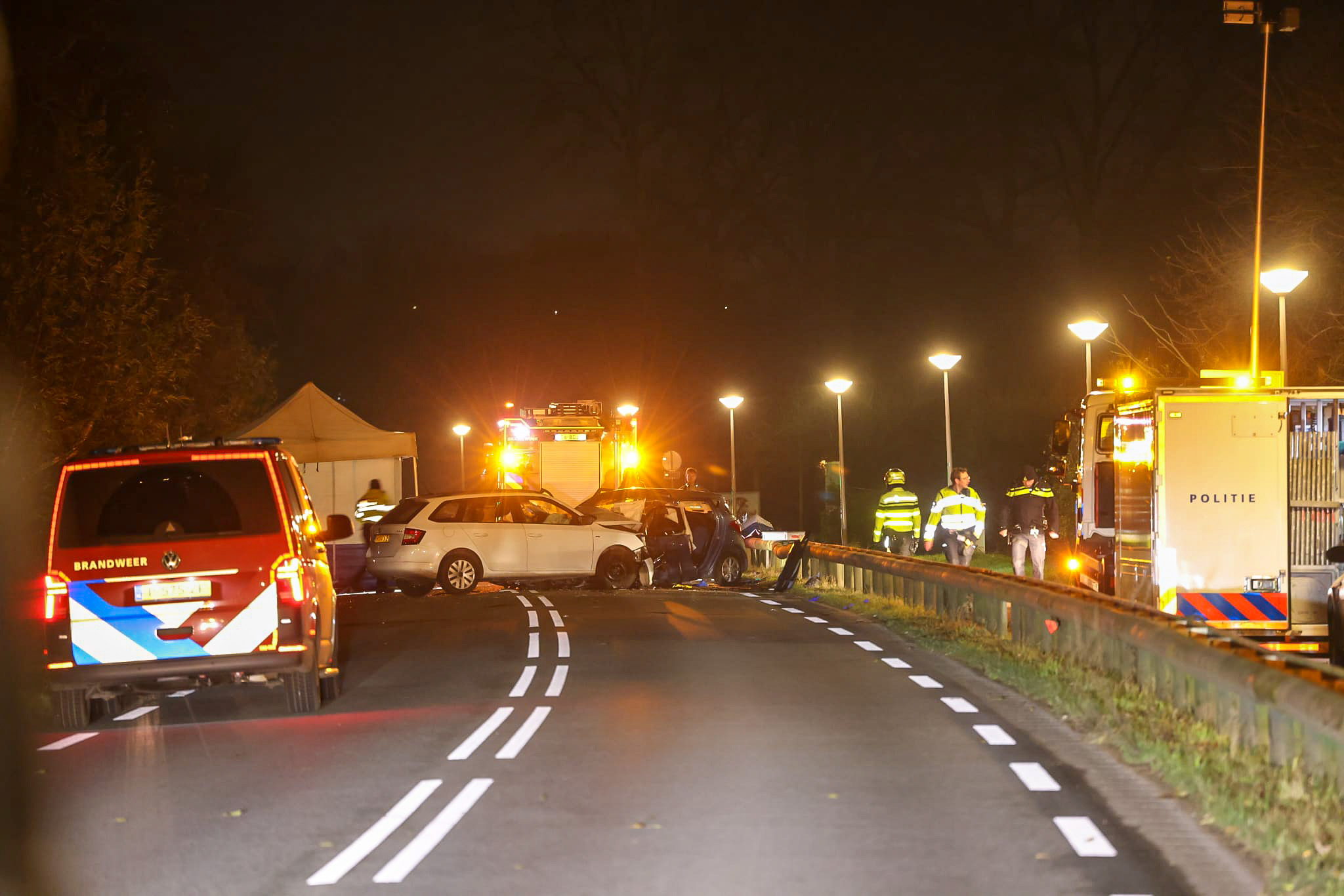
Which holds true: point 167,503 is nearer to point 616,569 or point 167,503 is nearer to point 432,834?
point 432,834

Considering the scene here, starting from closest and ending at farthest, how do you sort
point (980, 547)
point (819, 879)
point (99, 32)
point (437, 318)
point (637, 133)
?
point (819, 879)
point (99, 32)
point (980, 547)
point (637, 133)
point (437, 318)

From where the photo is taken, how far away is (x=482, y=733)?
33.3ft

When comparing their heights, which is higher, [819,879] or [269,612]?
[269,612]

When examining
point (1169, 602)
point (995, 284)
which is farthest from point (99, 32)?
point (995, 284)

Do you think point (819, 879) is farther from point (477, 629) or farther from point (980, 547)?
point (980, 547)

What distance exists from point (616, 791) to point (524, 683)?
475 cm

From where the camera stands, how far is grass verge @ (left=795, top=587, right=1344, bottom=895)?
6336 mm

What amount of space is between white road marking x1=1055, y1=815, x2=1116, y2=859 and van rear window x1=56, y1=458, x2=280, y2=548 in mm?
6040

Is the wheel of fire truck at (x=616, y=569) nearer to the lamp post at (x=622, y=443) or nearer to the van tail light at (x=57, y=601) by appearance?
the lamp post at (x=622, y=443)

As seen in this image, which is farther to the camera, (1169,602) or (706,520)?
(706,520)

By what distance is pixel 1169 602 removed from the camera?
524 inches

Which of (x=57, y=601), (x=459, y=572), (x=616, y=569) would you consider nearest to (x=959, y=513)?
(x=616, y=569)

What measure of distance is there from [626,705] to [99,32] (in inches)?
515

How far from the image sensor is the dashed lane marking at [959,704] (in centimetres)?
1096
